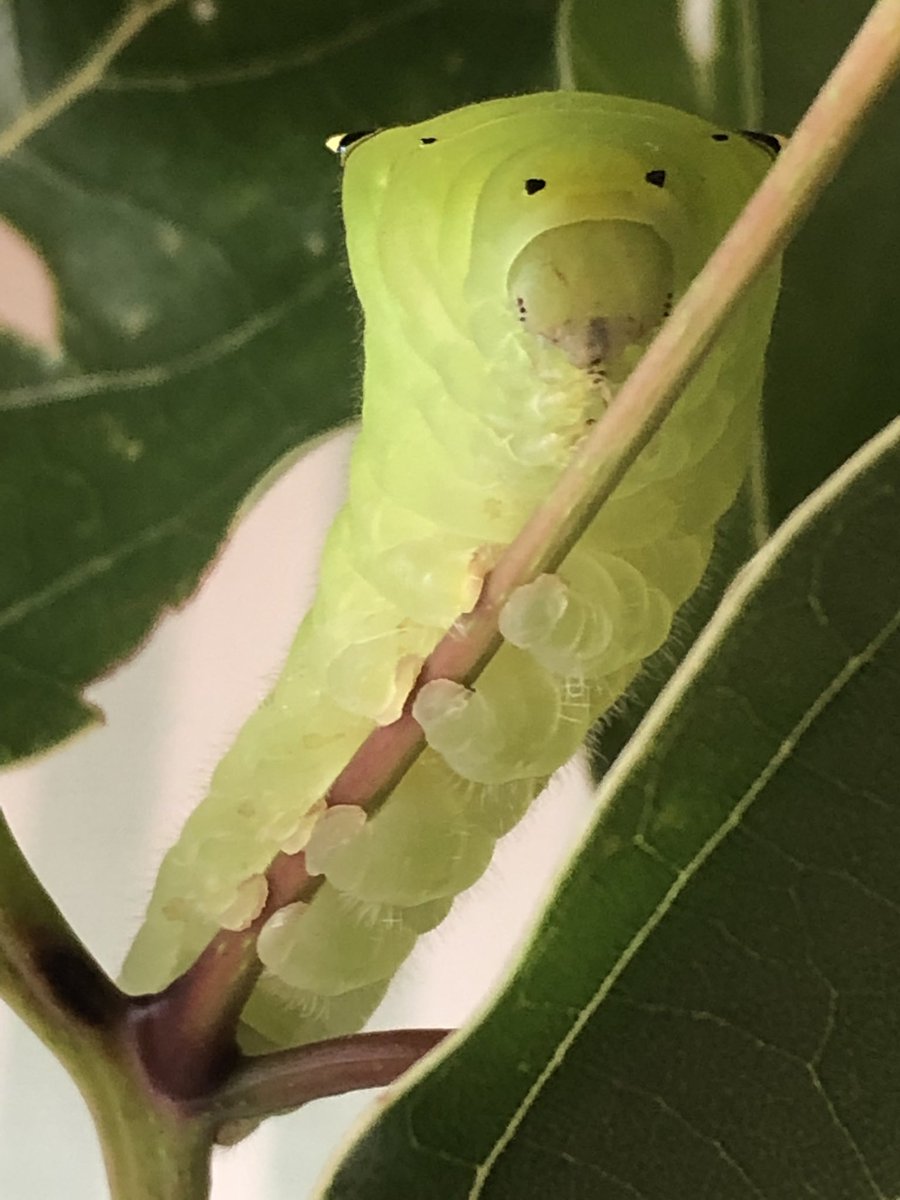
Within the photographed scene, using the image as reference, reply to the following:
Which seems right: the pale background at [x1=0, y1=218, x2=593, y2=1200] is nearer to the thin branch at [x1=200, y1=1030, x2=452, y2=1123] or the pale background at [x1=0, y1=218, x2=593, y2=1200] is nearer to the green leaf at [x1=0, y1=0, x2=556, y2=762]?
the green leaf at [x1=0, y1=0, x2=556, y2=762]

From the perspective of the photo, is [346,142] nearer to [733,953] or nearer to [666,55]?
[666,55]

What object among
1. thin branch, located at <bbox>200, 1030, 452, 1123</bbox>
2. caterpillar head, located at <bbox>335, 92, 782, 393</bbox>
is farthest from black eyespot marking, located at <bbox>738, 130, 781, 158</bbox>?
thin branch, located at <bbox>200, 1030, 452, 1123</bbox>

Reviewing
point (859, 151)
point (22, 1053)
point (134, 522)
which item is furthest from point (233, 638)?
point (859, 151)

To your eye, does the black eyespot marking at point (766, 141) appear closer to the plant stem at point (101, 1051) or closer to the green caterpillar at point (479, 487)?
the green caterpillar at point (479, 487)

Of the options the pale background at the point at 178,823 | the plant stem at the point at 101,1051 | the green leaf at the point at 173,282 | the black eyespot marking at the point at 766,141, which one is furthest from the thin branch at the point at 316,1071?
the pale background at the point at 178,823

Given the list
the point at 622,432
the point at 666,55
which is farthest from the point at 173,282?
the point at 622,432

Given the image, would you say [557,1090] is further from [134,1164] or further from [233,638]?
[233,638]
